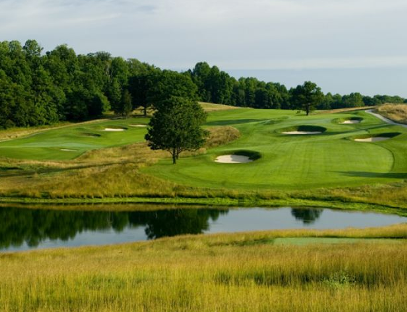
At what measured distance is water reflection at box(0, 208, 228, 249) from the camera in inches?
1198

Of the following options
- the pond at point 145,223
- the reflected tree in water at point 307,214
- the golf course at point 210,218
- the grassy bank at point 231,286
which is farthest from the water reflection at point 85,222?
the grassy bank at point 231,286

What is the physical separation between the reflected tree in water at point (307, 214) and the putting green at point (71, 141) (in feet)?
111

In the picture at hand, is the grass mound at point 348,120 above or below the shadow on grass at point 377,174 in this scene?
above

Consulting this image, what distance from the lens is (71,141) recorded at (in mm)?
74500

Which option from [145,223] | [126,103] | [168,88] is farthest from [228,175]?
[126,103]

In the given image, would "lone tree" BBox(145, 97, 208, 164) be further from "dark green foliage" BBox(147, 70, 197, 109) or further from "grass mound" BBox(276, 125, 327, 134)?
"dark green foliage" BBox(147, 70, 197, 109)

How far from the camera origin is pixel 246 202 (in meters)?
37.1

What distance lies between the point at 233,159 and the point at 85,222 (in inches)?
874

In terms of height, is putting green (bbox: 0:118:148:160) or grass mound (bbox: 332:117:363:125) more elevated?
grass mound (bbox: 332:117:363:125)

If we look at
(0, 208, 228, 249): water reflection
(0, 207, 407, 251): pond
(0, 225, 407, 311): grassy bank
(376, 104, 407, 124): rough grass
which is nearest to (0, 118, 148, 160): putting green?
(0, 208, 228, 249): water reflection

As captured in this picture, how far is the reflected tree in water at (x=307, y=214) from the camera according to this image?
3219 centimetres

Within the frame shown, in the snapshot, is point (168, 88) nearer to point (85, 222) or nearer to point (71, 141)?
point (71, 141)

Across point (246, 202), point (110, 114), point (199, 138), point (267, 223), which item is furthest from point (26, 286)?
point (110, 114)

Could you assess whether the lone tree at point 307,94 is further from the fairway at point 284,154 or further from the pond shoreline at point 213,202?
the pond shoreline at point 213,202
